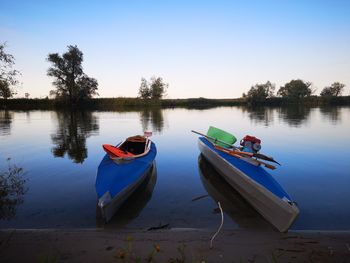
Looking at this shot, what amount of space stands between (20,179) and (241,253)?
25.9 ft

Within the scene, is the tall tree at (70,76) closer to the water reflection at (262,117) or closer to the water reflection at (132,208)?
the water reflection at (262,117)

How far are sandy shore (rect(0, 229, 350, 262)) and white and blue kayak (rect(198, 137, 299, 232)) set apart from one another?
0.39 meters

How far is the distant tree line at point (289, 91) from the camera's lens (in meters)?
85.2

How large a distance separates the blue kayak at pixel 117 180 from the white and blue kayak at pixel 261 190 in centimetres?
270

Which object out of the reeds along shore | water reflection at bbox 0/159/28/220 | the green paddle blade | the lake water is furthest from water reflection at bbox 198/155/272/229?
the reeds along shore

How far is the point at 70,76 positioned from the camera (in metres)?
57.4

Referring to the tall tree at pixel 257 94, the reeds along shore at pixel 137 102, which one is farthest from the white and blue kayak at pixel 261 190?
the tall tree at pixel 257 94

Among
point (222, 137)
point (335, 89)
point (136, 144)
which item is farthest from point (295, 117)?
point (335, 89)

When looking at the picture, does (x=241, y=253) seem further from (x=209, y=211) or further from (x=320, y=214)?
A: (x=320, y=214)

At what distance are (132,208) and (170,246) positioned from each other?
2.24m

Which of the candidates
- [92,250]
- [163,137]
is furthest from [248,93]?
[92,250]

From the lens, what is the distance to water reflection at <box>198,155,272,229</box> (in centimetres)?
506

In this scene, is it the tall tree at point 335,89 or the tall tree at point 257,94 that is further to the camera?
the tall tree at point 335,89

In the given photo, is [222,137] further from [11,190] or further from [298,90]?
[298,90]
